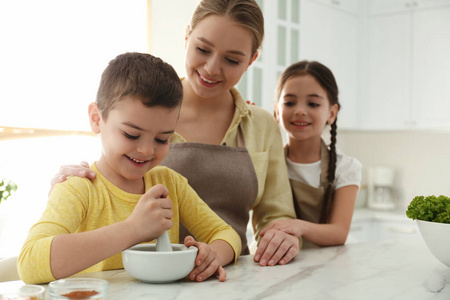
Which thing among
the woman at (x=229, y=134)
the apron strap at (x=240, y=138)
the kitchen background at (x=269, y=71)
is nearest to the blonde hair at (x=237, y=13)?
the woman at (x=229, y=134)

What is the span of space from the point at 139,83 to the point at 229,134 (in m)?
0.51

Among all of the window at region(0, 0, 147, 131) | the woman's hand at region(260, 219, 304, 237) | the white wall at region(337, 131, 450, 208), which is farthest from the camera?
the white wall at region(337, 131, 450, 208)

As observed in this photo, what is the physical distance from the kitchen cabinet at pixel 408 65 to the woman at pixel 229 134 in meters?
2.87

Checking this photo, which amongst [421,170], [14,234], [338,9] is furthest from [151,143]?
[421,170]

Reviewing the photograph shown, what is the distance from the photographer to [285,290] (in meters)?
0.92

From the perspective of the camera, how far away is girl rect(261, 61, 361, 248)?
1.72m

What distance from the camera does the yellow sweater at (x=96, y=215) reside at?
2.95 ft

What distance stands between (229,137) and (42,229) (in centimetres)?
72

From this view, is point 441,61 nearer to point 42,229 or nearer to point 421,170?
point 421,170

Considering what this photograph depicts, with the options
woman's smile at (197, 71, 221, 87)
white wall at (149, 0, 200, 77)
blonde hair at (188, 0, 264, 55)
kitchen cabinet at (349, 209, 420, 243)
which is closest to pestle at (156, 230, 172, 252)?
woman's smile at (197, 71, 221, 87)

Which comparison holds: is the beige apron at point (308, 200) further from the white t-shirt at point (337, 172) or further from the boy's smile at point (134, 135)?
the boy's smile at point (134, 135)

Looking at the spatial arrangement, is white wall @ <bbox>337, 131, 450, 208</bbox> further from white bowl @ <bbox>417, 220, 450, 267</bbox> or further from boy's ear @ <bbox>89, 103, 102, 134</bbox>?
boy's ear @ <bbox>89, 103, 102, 134</bbox>

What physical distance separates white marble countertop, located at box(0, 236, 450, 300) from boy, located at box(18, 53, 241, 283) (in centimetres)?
6

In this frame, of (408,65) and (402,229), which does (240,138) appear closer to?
(402,229)
